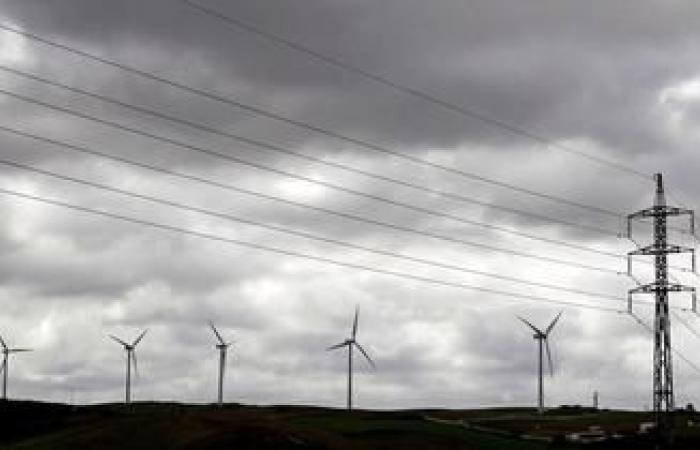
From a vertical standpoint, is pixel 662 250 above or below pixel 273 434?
above

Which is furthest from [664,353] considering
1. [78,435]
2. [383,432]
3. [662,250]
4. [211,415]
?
[78,435]

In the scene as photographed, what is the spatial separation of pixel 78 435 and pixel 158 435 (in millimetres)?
19841

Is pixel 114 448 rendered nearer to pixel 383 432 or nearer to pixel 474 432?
pixel 383 432

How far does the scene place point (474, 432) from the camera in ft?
646

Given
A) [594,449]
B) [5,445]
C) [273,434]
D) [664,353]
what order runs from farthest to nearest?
[5,445] < [594,449] < [273,434] < [664,353]

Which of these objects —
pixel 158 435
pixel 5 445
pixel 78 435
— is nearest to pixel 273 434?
pixel 158 435

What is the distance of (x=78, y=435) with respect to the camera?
183750 mm

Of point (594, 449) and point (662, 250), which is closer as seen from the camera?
point (662, 250)

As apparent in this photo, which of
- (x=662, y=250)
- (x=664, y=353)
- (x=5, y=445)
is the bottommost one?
(x=5, y=445)

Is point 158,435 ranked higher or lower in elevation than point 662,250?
lower

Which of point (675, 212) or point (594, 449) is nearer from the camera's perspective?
point (675, 212)

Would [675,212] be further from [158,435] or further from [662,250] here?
[158,435]

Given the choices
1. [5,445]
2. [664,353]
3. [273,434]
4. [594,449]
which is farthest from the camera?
[5,445]

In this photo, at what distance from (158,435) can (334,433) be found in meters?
26.5
